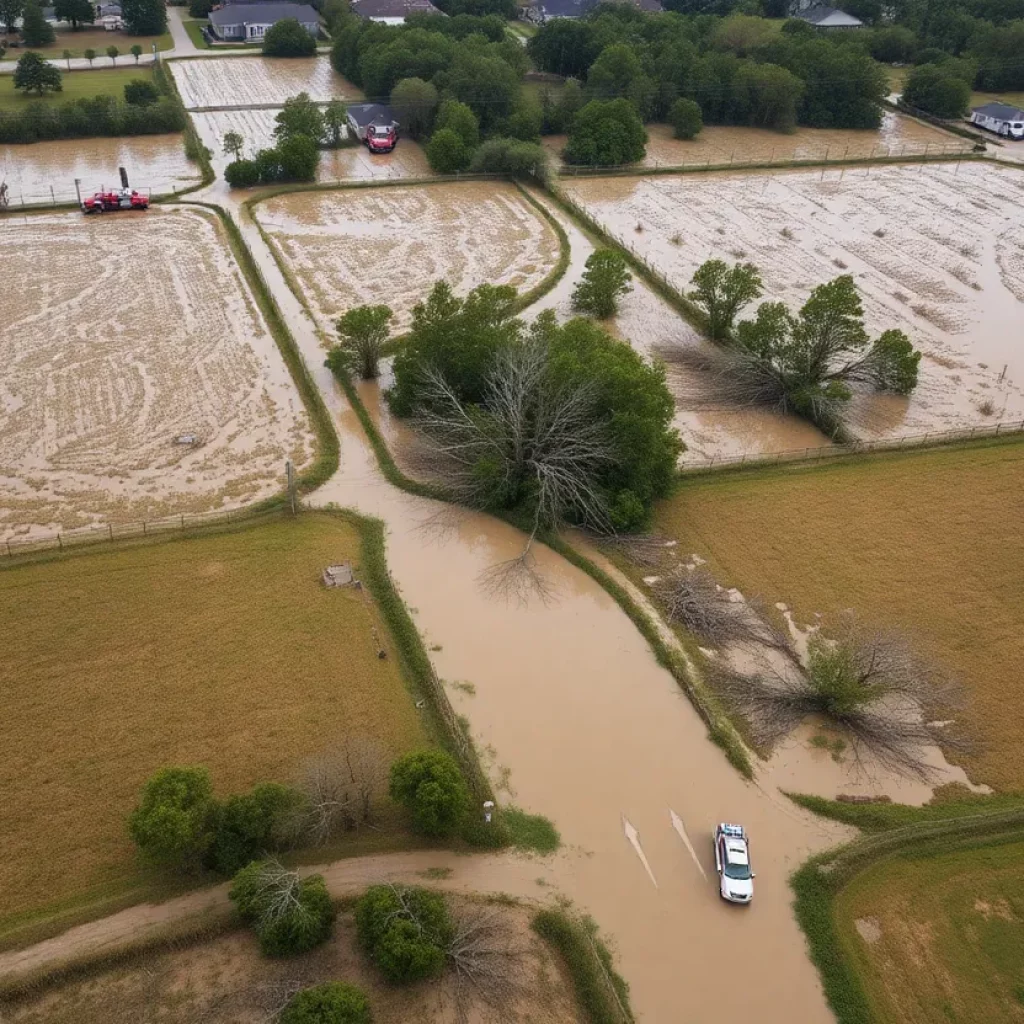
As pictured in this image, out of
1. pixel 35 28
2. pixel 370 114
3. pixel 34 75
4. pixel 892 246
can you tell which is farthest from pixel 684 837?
pixel 35 28

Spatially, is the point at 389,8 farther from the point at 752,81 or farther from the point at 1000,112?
the point at 1000,112

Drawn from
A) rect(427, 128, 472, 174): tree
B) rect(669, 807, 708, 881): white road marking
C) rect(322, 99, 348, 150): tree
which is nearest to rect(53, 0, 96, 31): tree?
rect(322, 99, 348, 150): tree

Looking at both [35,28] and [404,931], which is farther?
[35,28]

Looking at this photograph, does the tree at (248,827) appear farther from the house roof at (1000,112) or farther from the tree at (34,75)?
Result: the house roof at (1000,112)

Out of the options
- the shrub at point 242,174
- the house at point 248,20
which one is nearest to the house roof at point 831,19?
the house at point 248,20

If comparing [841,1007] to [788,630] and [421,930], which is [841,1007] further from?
[788,630]

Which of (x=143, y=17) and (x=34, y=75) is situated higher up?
(x=143, y=17)
